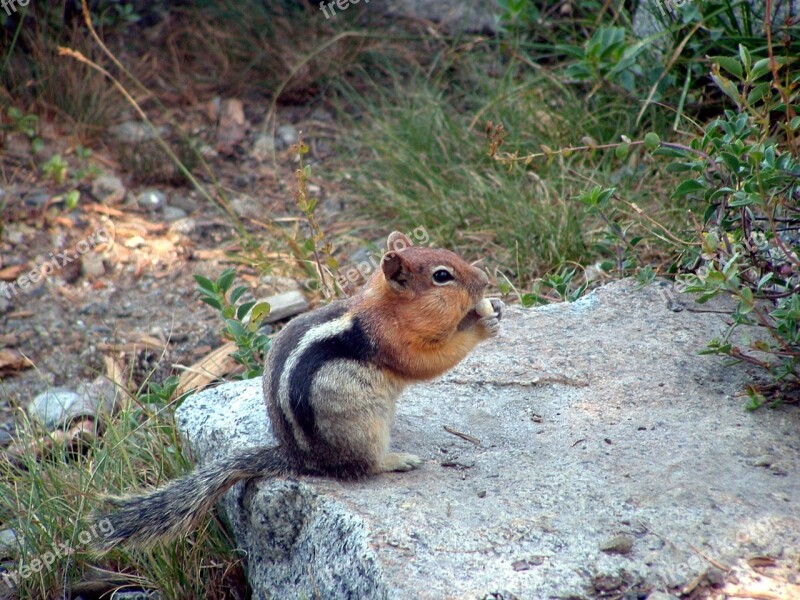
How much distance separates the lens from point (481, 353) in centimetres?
413

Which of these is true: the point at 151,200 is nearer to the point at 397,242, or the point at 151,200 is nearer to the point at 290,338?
the point at 397,242

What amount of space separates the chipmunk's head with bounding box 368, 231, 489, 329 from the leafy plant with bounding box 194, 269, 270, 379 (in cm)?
94

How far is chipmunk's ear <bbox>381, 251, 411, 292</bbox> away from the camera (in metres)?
3.23

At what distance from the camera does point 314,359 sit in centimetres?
314

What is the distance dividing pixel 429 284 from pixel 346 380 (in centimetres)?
50

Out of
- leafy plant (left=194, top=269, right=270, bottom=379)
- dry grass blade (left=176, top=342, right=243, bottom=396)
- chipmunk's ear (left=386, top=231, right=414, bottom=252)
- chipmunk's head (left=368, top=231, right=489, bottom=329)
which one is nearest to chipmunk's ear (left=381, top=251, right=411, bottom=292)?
chipmunk's head (left=368, top=231, right=489, bottom=329)

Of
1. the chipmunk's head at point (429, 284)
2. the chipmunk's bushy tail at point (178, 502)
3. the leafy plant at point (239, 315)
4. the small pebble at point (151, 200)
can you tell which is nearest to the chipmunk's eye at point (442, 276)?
the chipmunk's head at point (429, 284)

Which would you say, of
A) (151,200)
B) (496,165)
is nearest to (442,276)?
(496,165)

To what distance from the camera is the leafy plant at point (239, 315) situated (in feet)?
13.5

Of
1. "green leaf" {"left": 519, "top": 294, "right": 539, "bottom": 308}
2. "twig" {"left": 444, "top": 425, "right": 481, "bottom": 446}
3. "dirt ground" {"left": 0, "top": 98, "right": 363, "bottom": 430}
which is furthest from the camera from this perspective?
"dirt ground" {"left": 0, "top": 98, "right": 363, "bottom": 430}

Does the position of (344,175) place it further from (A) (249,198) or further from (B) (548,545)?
(B) (548,545)

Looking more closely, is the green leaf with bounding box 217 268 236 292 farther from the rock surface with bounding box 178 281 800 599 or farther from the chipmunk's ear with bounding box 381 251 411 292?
the chipmunk's ear with bounding box 381 251 411 292

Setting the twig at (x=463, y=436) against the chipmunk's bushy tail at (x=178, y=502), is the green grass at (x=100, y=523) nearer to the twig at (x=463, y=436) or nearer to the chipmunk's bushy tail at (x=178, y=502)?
the chipmunk's bushy tail at (x=178, y=502)

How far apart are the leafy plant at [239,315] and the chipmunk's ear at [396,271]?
0.97 meters
